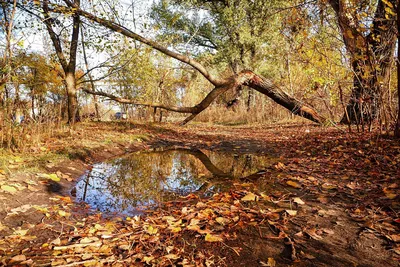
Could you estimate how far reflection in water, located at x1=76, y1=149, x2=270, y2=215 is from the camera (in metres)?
2.84

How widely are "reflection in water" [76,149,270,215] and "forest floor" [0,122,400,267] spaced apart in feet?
0.82

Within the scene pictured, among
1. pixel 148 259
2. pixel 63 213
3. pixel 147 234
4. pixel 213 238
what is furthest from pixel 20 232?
pixel 213 238

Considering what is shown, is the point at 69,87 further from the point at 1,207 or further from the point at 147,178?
the point at 1,207

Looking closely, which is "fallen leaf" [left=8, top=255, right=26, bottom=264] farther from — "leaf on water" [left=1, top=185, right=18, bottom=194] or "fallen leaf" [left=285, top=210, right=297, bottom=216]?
"fallen leaf" [left=285, top=210, right=297, bottom=216]

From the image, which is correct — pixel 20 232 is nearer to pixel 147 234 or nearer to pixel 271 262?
pixel 147 234

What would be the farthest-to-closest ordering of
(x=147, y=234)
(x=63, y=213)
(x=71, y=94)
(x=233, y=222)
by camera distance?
(x=71, y=94) < (x=63, y=213) < (x=233, y=222) < (x=147, y=234)

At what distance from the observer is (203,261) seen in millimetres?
1583

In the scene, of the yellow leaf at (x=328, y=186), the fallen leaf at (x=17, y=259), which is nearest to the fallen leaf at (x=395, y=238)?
the yellow leaf at (x=328, y=186)

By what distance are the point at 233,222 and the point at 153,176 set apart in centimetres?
198

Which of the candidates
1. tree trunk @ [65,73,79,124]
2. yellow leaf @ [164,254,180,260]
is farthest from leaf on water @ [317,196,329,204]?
tree trunk @ [65,73,79,124]

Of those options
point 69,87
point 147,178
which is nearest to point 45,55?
point 69,87

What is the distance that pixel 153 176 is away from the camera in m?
3.75

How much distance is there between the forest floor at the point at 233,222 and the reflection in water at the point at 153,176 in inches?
9.8

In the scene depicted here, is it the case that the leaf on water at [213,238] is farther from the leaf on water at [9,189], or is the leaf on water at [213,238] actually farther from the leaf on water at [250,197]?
the leaf on water at [9,189]
